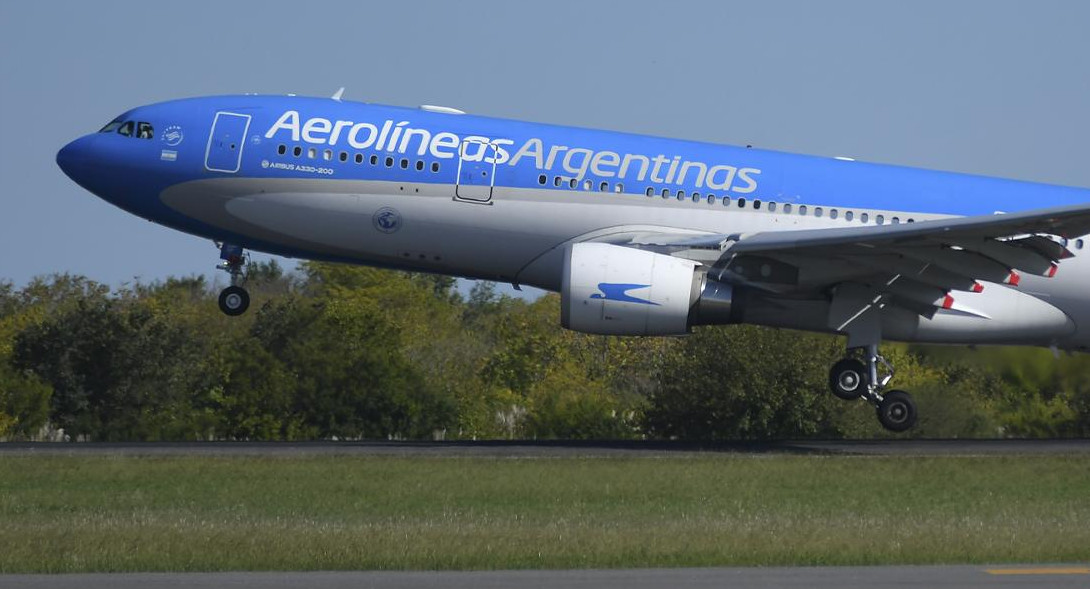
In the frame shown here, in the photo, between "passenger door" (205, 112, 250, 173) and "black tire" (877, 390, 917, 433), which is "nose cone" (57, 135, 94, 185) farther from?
"black tire" (877, 390, 917, 433)

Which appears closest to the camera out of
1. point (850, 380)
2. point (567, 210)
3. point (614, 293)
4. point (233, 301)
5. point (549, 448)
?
point (614, 293)

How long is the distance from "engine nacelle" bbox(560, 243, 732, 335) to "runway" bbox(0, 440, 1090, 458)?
6.41ft

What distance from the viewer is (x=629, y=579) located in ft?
37.8

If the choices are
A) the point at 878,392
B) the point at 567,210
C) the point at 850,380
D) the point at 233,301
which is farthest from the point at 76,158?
the point at 878,392

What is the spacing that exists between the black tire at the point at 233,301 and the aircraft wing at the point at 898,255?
672 centimetres

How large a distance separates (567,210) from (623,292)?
83.2 inches

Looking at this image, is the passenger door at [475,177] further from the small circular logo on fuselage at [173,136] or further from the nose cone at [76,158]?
the nose cone at [76,158]

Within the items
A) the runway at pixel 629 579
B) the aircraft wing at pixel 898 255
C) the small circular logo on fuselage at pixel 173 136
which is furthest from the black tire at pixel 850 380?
the runway at pixel 629 579

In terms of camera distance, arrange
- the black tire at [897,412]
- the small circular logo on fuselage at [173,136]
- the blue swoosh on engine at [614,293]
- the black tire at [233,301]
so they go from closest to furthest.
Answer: the blue swoosh on engine at [614,293] < the small circular logo on fuselage at [173,136] < the black tire at [897,412] < the black tire at [233,301]

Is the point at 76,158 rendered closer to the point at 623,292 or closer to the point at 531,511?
the point at 623,292

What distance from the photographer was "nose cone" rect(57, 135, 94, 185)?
84.5 ft

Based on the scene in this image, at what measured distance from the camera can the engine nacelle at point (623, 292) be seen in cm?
2355

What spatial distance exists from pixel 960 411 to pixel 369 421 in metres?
12.9

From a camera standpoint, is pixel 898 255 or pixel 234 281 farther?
pixel 234 281
